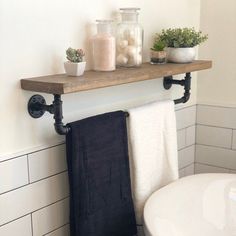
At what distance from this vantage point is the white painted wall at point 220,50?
1.79 m

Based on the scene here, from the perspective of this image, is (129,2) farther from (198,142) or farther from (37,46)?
(198,142)

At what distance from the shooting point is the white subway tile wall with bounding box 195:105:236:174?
186 cm

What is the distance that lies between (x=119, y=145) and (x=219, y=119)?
29.8 inches

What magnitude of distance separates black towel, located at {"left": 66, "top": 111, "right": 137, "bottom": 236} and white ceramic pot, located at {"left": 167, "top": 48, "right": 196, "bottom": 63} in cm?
36

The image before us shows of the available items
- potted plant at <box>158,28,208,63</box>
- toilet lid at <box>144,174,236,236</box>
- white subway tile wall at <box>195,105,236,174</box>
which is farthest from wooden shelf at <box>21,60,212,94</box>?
white subway tile wall at <box>195,105,236,174</box>

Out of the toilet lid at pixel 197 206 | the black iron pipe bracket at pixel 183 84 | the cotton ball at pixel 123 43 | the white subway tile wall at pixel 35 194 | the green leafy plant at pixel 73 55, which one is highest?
the cotton ball at pixel 123 43

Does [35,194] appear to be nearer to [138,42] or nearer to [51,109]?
[51,109]

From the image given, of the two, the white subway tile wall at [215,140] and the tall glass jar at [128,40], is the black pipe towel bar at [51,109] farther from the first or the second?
the white subway tile wall at [215,140]

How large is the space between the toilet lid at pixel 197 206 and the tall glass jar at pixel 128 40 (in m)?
0.50

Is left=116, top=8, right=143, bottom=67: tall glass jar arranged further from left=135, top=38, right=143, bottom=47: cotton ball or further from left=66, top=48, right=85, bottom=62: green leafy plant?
left=66, top=48, right=85, bottom=62: green leafy plant

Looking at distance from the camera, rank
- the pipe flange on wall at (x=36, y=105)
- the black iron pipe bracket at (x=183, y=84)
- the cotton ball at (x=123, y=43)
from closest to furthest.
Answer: the pipe flange on wall at (x=36, y=105)
the cotton ball at (x=123, y=43)
the black iron pipe bracket at (x=183, y=84)

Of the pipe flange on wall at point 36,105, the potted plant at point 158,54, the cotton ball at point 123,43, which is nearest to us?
the pipe flange on wall at point 36,105

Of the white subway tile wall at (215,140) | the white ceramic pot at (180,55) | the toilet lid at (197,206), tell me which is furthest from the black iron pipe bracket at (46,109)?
the white subway tile wall at (215,140)

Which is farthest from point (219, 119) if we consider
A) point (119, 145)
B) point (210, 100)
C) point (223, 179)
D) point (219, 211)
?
point (119, 145)
